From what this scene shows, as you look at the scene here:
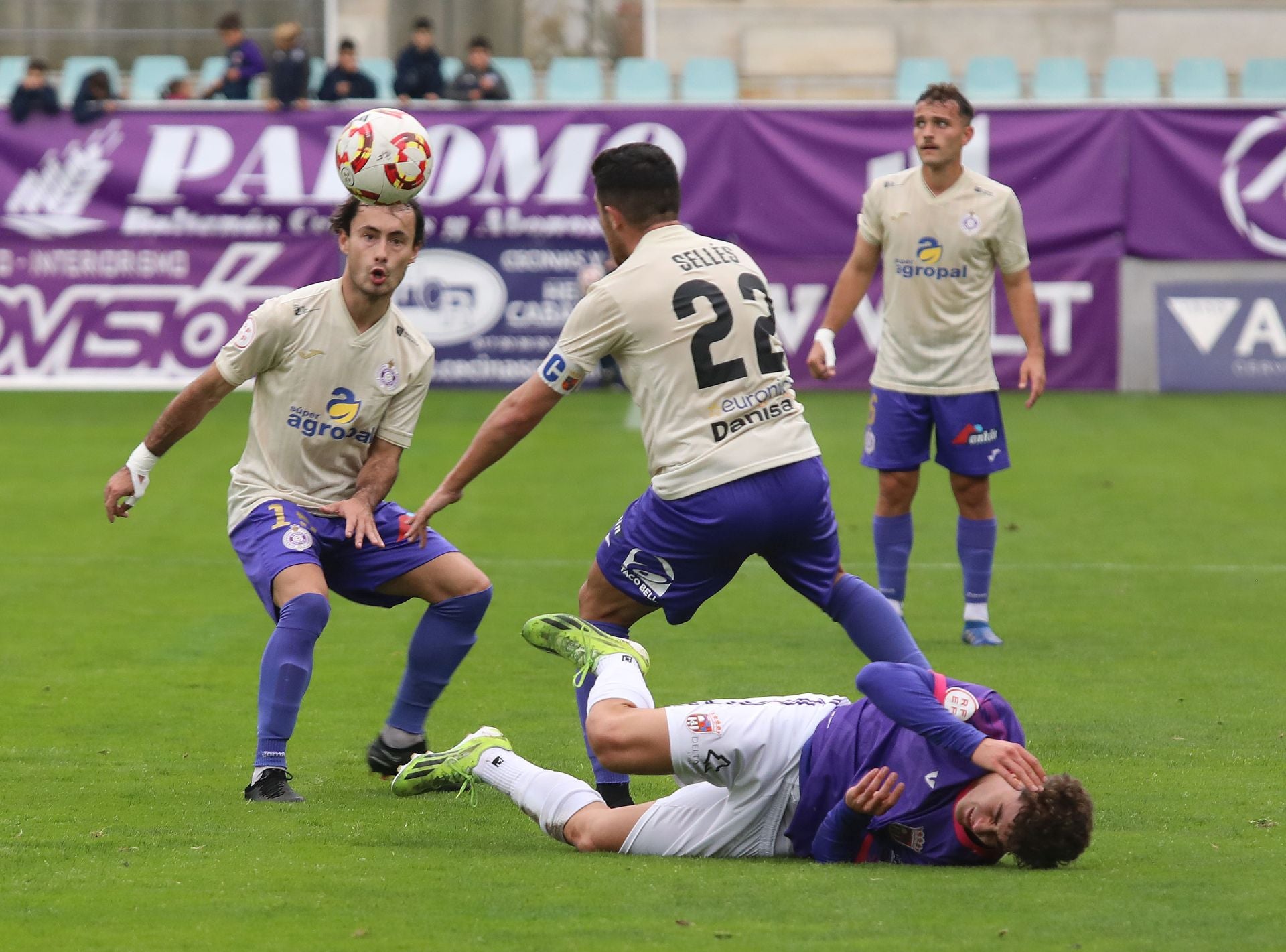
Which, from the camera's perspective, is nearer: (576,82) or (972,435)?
(972,435)

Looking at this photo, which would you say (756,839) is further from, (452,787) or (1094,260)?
(1094,260)

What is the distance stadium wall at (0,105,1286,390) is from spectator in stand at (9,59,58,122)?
0.16 metres

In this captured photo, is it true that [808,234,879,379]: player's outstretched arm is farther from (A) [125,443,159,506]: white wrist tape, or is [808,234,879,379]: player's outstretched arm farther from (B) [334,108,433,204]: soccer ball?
(A) [125,443,159,506]: white wrist tape

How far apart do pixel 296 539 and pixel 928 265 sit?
12.4 ft

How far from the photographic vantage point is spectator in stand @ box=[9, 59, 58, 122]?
60.4 feet

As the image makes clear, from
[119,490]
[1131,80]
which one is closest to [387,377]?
[119,490]

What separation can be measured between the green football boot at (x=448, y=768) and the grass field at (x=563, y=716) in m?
0.09

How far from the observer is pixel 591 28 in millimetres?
26078

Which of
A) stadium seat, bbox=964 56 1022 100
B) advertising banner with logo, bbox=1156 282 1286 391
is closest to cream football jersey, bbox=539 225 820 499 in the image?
advertising banner with logo, bbox=1156 282 1286 391

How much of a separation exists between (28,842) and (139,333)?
46.4 ft

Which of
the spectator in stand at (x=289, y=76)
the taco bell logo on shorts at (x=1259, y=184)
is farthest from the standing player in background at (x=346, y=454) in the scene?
the taco bell logo on shorts at (x=1259, y=184)

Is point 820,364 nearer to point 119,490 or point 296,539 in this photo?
point 296,539

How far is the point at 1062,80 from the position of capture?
74.5ft

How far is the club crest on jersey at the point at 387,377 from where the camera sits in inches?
235
